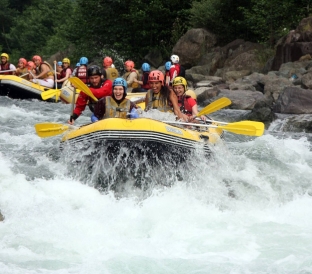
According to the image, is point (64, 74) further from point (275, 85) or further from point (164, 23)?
point (164, 23)

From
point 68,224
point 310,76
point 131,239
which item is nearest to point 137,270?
point 131,239

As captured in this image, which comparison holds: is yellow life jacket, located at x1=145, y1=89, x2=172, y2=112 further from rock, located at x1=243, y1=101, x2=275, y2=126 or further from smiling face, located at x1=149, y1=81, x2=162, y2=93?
rock, located at x1=243, y1=101, x2=275, y2=126

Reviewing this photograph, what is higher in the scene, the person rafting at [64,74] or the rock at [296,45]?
the rock at [296,45]

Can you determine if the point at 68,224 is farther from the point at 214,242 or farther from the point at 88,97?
the point at 88,97

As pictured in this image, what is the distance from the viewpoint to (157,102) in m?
8.59

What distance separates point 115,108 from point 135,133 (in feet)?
3.30

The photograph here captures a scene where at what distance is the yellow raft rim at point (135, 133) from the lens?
6926 millimetres

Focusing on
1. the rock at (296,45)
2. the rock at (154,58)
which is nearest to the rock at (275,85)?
the rock at (296,45)

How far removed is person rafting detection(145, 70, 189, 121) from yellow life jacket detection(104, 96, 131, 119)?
81 centimetres

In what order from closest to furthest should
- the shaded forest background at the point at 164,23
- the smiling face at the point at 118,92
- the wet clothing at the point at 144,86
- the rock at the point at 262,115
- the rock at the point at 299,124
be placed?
the smiling face at the point at 118,92 → the rock at the point at 299,124 → the rock at the point at 262,115 → the wet clothing at the point at 144,86 → the shaded forest background at the point at 164,23

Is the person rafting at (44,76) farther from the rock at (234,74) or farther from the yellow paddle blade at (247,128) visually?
the yellow paddle blade at (247,128)

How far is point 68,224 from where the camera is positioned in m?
5.86

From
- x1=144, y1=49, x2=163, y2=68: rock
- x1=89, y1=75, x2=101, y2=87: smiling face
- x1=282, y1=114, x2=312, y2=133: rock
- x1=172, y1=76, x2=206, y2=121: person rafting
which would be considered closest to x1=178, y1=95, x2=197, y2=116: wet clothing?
x1=172, y1=76, x2=206, y2=121: person rafting

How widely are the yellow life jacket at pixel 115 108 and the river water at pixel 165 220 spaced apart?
0.84 meters
